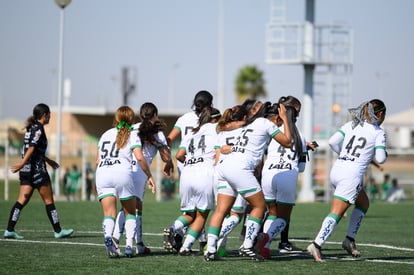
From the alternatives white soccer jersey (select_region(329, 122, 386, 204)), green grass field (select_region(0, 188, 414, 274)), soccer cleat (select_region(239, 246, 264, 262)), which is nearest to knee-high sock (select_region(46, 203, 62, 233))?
green grass field (select_region(0, 188, 414, 274))

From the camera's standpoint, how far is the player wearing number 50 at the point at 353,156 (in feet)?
38.9

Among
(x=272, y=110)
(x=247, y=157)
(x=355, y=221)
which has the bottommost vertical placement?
(x=355, y=221)

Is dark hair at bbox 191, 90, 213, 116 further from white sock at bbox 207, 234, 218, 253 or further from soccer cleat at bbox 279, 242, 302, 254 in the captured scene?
soccer cleat at bbox 279, 242, 302, 254

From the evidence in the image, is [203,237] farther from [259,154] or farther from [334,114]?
[334,114]

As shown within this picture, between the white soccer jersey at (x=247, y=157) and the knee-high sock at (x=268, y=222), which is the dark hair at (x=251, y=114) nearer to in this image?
the white soccer jersey at (x=247, y=157)

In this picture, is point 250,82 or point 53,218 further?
point 250,82

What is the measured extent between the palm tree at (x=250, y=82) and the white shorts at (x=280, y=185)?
75.5 meters

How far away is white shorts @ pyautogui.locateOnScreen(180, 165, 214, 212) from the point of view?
12.2m

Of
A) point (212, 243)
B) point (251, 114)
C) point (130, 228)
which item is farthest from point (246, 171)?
point (130, 228)

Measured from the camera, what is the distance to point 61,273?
33.3ft

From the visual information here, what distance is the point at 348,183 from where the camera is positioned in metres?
12.0

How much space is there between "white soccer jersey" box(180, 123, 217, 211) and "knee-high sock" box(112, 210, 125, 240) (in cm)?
86

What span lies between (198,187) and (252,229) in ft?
3.16

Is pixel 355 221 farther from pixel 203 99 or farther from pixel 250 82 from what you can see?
pixel 250 82
